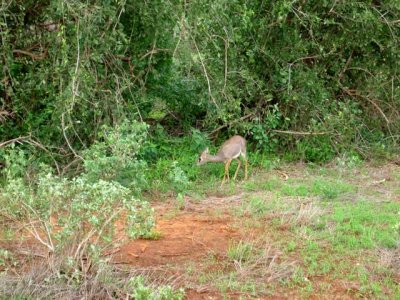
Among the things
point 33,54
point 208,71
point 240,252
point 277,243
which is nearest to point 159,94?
point 208,71

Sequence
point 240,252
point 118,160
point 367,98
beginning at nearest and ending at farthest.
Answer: point 240,252 < point 118,160 < point 367,98

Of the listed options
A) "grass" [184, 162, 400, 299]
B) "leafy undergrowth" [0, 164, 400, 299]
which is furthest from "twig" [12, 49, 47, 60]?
"grass" [184, 162, 400, 299]

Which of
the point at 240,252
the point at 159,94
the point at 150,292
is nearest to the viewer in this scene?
the point at 150,292

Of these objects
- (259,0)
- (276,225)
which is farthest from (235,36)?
(276,225)

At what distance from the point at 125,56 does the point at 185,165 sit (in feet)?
5.69

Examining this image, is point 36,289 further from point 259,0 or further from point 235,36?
point 259,0

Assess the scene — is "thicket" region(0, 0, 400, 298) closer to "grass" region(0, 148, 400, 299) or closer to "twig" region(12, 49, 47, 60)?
"twig" region(12, 49, 47, 60)

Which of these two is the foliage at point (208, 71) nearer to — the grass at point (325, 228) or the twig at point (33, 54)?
the twig at point (33, 54)

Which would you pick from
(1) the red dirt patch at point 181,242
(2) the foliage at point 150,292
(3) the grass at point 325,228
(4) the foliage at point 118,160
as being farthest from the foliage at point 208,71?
(2) the foliage at point 150,292

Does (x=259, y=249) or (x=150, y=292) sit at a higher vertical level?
(x=150, y=292)

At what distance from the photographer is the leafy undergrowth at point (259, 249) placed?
5.35 m

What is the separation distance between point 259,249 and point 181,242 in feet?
2.45

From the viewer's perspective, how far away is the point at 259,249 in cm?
620

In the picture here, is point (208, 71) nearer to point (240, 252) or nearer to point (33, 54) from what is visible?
point (33, 54)
